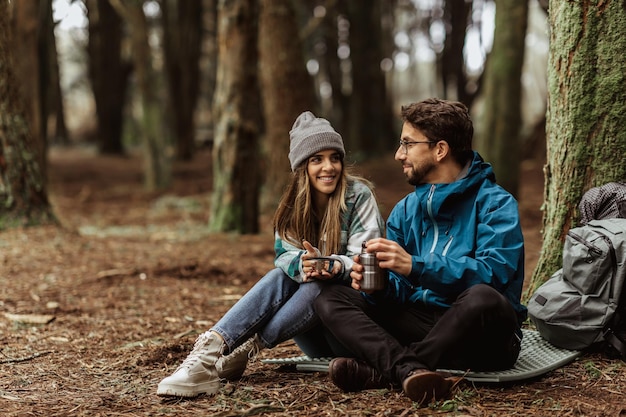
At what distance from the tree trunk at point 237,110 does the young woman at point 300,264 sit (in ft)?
15.3

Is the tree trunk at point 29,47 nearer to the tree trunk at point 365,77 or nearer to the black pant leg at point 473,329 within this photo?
the black pant leg at point 473,329

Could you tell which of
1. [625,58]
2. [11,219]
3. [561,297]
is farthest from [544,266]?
[11,219]

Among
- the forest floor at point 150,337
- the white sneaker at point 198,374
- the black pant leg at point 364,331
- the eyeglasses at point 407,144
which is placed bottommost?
the forest floor at point 150,337

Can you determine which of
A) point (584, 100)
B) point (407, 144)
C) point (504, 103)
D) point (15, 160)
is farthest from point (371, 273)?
point (504, 103)

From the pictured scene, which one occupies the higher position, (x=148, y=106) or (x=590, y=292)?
(x=148, y=106)

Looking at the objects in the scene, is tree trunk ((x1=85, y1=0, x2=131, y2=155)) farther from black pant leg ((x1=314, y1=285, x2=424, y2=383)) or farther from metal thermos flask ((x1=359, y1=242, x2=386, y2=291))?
metal thermos flask ((x1=359, y1=242, x2=386, y2=291))

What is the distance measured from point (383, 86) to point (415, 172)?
15.3m

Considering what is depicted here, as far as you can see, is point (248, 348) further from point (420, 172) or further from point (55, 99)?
point (55, 99)

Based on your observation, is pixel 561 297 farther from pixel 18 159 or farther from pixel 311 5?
pixel 311 5

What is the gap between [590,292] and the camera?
11.4ft

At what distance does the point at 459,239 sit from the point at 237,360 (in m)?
1.26

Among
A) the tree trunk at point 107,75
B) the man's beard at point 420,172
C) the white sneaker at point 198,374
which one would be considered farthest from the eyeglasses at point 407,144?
the tree trunk at point 107,75

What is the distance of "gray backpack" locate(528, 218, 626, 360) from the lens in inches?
133

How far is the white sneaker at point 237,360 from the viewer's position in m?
3.53
